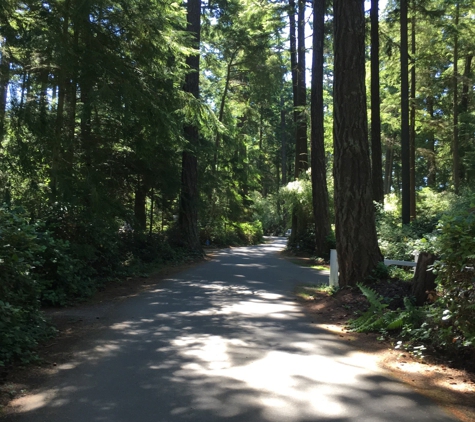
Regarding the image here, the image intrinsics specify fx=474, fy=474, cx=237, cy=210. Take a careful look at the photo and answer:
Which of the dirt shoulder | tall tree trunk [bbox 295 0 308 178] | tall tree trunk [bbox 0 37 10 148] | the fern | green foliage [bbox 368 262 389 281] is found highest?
tall tree trunk [bbox 295 0 308 178]

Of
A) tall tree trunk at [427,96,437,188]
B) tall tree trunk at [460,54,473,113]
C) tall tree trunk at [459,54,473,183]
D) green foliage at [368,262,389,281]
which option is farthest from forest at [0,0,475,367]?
tall tree trunk at [459,54,473,183]

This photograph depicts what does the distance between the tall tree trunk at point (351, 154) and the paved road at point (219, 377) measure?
2210 mm

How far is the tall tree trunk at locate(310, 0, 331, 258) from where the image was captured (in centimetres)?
1986

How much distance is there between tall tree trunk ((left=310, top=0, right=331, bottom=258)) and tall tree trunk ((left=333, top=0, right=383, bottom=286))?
951cm

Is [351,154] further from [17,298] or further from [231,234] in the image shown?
[231,234]

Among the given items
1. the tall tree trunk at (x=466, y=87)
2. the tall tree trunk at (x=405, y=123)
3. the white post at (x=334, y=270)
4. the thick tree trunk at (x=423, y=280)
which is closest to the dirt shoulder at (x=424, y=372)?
the thick tree trunk at (x=423, y=280)

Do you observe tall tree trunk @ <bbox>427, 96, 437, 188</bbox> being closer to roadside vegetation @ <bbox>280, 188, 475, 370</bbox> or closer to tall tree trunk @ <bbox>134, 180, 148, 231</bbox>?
tall tree trunk @ <bbox>134, 180, 148, 231</bbox>

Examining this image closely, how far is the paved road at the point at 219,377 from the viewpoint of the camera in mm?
4336

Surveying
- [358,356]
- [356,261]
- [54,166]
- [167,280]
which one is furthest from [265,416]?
[167,280]

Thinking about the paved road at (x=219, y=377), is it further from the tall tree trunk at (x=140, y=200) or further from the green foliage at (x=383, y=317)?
the tall tree trunk at (x=140, y=200)

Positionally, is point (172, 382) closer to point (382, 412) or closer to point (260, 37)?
point (382, 412)

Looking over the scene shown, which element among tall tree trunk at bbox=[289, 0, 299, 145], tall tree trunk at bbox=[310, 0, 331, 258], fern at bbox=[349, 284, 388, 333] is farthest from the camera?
tall tree trunk at bbox=[289, 0, 299, 145]

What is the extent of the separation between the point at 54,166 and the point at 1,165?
1179 millimetres

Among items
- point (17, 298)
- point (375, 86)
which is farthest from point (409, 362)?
point (375, 86)
